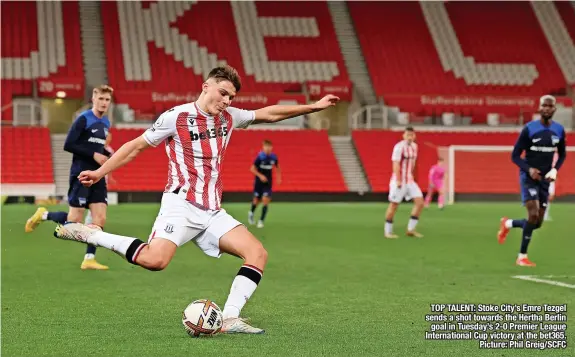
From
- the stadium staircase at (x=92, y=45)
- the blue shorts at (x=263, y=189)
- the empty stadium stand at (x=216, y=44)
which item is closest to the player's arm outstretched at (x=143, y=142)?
the blue shorts at (x=263, y=189)

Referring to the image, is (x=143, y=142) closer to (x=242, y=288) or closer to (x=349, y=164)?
(x=242, y=288)

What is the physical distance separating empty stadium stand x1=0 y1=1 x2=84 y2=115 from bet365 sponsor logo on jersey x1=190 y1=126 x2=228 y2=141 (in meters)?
33.0

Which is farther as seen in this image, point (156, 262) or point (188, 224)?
point (188, 224)

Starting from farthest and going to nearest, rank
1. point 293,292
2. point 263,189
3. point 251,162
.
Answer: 1. point 251,162
2. point 263,189
3. point 293,292

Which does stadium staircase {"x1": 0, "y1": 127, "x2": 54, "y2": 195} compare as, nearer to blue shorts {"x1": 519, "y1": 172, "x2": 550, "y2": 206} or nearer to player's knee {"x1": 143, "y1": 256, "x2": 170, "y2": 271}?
blue shorts {"x1": 519, "y1": 172, "x2": 550, "y2": 206}

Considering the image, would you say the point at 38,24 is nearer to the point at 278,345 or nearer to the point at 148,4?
the point at 148,4

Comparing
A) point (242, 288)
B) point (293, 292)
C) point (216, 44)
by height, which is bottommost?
point (293, 292)

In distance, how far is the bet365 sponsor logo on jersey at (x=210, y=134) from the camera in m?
6.87

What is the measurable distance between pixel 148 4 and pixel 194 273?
34878 mm

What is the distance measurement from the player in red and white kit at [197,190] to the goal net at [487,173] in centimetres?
2973

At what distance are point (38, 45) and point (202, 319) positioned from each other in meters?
36.8

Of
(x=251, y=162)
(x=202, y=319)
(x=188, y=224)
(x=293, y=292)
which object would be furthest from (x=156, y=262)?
(x=251, y=162)

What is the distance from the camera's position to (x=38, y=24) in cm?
4234

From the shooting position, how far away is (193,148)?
6.89 m
